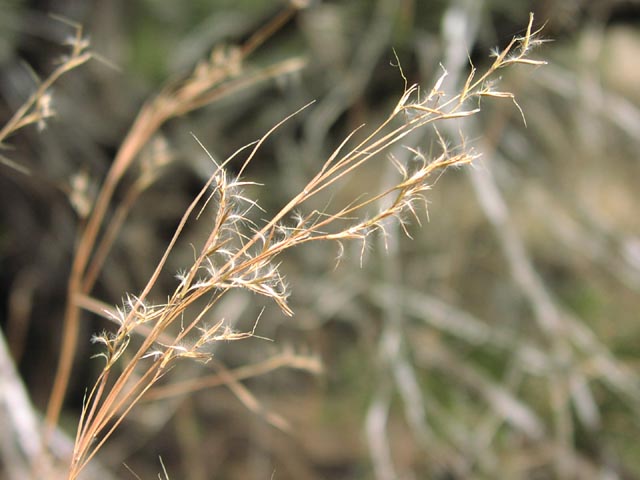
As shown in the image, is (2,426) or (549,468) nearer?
(2,426)

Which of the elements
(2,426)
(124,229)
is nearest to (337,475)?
(124,229)

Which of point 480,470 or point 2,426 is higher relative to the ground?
point 2,426

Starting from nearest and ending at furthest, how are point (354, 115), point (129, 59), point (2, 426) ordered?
point (2, 426), point (354, 115), point (129, 59)

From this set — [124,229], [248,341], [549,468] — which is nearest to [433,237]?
[248,341]

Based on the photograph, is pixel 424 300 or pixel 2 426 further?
pixel 424 300

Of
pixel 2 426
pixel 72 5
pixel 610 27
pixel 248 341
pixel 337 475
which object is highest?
pixel 72 5

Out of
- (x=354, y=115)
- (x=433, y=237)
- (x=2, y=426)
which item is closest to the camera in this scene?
(x=2, y=426)

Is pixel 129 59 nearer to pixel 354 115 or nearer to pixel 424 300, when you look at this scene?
pixel 354 115

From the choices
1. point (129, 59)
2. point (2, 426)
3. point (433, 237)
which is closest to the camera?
point (2, 426)

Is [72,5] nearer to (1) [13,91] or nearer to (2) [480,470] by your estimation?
(1) [13,91]
